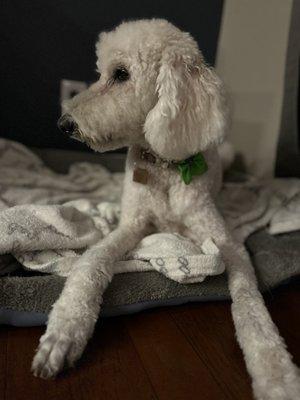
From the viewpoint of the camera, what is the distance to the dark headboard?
167 centimetres

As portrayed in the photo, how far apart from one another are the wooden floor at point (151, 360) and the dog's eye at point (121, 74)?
1.89ft

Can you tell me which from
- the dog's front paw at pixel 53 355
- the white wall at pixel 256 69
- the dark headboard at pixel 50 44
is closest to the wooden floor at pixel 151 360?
the dog's front paw at pixel 53 355

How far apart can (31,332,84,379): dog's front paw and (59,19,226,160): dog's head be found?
0.47m

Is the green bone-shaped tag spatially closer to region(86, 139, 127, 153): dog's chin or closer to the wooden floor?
region(86, 139, 127, 153): dog's chin

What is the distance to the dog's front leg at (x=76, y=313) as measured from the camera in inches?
28.5

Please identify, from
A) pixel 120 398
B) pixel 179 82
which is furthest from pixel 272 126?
pixel 120 398

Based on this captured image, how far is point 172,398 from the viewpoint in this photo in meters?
0.73

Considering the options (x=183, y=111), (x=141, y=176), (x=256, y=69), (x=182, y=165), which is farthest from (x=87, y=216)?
(x=256, y=69)

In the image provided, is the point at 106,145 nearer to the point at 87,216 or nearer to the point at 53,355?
the point at 87,216

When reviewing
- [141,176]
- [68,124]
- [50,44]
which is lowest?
[141,176]

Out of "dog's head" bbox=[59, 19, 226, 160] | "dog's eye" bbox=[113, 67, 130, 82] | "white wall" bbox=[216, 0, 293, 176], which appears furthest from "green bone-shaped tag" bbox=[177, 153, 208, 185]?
"white wall" bbox=[216, 0, 293, 176]

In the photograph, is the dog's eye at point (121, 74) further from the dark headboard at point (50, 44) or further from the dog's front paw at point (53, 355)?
the dark headboard at point (50, 44)

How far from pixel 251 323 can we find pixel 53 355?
0.39m

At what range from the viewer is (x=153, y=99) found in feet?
3.24
